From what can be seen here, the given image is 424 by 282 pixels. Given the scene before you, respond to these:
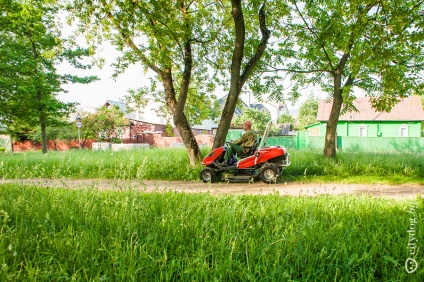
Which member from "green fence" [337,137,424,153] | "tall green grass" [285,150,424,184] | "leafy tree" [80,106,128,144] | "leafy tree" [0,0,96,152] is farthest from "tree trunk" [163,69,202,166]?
"leafy tree" [80,106,128,144]

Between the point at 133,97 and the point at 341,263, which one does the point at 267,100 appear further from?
the point at 341,263

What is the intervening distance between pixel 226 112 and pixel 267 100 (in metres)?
2.87

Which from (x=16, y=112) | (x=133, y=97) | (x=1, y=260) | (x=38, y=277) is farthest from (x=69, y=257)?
(x=16, y=112)

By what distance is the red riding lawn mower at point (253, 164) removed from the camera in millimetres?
8492

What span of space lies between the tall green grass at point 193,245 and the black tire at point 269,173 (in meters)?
4.72

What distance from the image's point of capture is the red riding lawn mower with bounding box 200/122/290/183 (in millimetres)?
8492

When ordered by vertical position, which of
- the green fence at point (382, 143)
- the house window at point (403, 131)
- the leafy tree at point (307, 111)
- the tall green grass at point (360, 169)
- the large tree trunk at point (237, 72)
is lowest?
the tall green grass at point (360, 169)

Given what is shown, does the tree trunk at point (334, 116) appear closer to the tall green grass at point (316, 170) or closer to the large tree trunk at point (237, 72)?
the tall green grass at point (316, 170)

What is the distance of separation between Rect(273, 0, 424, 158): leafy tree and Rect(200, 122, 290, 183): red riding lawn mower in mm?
2882

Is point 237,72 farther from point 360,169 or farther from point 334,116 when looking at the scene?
point 360,169

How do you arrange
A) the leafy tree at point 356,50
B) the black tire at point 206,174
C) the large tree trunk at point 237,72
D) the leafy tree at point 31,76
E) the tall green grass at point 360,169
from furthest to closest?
the leafy tree at point 31,76 < the large tree trunk at point 237,72 < the tall green grass at point 360,169 < the black tire at point 206,174 < the leafy tree at point 356,50

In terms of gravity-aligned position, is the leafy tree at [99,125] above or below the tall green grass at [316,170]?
above

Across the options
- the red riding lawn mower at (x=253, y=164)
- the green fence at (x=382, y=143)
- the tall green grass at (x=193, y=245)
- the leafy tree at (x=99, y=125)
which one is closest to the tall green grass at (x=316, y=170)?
the red riding lawn mower at (x=253, y=164)

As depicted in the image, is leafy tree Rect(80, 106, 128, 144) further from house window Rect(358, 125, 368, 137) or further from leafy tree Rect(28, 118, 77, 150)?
house window Rect(358, 125, 368, 137)
